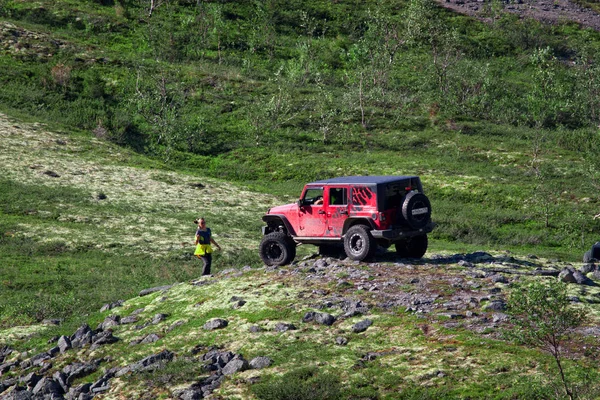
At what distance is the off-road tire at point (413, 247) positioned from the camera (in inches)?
1003

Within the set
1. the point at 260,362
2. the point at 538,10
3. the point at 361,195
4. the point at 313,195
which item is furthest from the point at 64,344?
the point at 538,10

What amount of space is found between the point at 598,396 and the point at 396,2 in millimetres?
120474

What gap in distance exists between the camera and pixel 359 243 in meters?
24.2

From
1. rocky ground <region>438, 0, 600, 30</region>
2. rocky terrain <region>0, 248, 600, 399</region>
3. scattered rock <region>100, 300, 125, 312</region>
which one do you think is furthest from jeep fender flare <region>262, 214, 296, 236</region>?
rocky ground <region>438, 0, 600, 30</region>

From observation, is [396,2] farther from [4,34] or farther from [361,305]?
[361,305]

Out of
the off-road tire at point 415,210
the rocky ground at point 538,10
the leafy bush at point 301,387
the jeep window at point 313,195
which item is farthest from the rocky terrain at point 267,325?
the rocky ground at point 538,10

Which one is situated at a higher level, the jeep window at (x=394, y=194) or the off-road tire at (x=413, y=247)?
the jeep window at (x=394, y=194)

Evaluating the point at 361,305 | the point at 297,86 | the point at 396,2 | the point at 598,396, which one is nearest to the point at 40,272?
the point at 361,305

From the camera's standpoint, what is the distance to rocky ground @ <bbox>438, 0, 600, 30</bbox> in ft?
411

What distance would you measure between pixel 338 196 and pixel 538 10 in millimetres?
118636

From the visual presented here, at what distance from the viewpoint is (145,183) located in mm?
50750

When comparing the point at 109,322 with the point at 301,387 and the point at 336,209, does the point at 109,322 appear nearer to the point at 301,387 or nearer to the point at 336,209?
the point at 336,209

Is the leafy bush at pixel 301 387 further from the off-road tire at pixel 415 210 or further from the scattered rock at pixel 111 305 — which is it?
the scattered rock at pixel 111 305

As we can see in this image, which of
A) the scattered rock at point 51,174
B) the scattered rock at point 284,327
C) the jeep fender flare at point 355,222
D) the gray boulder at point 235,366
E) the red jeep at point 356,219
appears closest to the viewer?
the gray boulder at point 235,366
